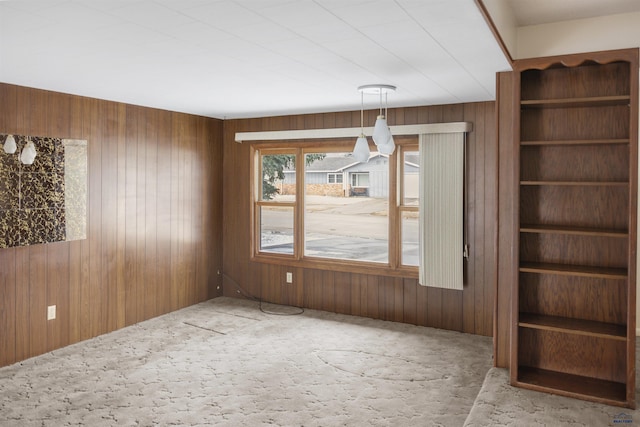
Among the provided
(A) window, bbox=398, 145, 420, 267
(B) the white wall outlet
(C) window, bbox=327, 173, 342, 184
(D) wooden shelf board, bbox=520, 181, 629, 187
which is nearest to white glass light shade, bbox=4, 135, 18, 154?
(B) the white wall outlet

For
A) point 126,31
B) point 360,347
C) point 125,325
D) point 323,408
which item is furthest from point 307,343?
point 126,31

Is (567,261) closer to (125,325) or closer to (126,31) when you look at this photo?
(126,31)

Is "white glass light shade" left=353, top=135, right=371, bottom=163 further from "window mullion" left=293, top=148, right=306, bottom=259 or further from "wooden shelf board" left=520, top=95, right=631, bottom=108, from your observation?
"window mullion" left=293, top=148, right=306, bottom=259

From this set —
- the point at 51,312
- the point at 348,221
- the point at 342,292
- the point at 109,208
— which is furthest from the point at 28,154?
the point at 342,292

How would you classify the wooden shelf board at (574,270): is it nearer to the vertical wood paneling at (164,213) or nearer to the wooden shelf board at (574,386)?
the wooden shelf board at (574,386)

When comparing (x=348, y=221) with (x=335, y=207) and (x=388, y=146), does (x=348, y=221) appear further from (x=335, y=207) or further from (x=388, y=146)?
(x=388, y=146)

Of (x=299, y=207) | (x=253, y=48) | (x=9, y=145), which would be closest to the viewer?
(x=253, y=48)

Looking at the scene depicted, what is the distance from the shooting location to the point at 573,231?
3.04 m

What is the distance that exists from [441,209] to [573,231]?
1.64 meters

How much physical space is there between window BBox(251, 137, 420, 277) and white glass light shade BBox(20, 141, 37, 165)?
7.93ft

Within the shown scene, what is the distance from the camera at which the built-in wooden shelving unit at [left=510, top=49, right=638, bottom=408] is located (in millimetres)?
→ 3037

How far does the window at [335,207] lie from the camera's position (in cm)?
492

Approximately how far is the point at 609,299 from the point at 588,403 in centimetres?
68

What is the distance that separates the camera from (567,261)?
3289 mm
